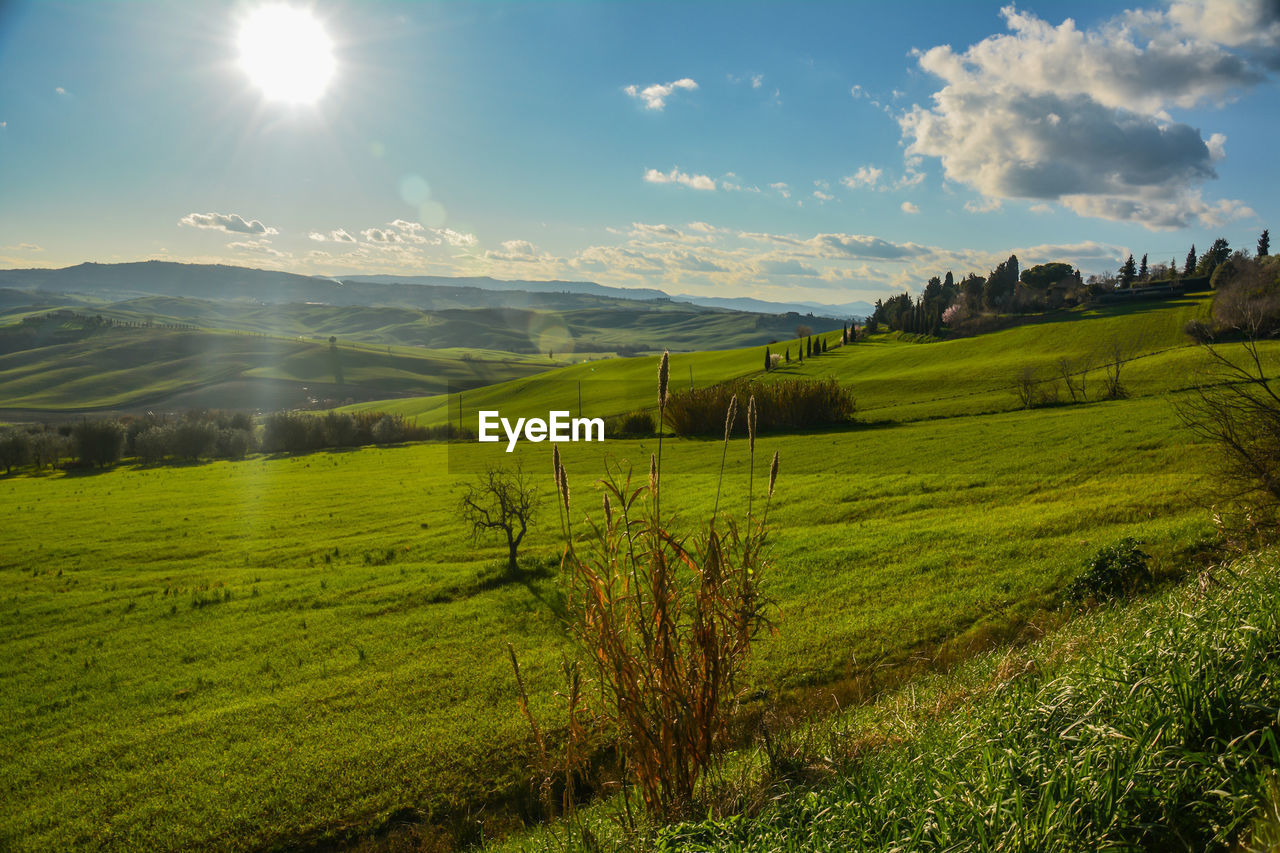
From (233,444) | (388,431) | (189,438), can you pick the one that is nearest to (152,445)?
(189,438)

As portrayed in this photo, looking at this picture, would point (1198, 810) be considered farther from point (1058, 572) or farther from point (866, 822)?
point (1058, 572)

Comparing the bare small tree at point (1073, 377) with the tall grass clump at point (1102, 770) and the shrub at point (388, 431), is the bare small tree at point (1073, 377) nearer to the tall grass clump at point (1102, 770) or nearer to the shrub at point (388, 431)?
the tall grass clump at point (1102, 770)

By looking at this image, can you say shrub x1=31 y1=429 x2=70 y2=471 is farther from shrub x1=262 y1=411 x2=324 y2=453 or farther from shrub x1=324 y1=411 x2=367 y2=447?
shrub x1=324 y1=411 x2=367 y2=447

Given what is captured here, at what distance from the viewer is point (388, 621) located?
20.2 metres

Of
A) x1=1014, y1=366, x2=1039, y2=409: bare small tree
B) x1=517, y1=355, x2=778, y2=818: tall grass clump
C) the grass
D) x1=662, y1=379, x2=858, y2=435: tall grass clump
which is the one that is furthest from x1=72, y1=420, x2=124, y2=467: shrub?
x1=1014, y1=366, x2=1039, y2=409: bare small tree

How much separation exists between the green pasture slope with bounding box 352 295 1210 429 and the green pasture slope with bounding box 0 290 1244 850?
2376cm

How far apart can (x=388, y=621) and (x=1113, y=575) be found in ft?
67.0

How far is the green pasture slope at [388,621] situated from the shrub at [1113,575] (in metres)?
0.78

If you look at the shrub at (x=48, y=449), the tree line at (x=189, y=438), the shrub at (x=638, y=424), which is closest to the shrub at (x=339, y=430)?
the tree line at (x=189, y=438)

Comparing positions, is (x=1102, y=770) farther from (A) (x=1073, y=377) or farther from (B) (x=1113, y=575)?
(A) (x=1073, y=377)

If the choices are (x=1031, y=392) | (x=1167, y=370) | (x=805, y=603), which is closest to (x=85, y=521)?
(x=805, y=603)

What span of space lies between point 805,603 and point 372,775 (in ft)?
38.2

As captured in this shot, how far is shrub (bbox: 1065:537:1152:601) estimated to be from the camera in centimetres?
1335

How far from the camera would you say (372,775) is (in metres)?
12.2
